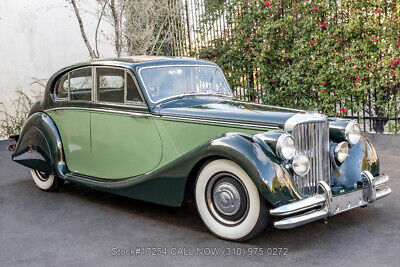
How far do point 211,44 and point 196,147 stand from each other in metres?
Result: 6.58

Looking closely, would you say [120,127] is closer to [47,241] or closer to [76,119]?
[76,119]

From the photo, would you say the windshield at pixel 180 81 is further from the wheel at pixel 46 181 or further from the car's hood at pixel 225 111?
the wheel at pixel 46 181

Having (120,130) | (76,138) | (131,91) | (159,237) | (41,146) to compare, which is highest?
(131,91)

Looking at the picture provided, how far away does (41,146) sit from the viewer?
5.28 metres

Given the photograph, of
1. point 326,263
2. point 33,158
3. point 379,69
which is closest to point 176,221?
point 326,263

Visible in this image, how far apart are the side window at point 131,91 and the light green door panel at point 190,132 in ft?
1.55

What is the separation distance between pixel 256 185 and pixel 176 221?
3.89ft

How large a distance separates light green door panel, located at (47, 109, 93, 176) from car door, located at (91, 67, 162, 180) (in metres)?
0.11

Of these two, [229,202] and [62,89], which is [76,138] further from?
[229,202]

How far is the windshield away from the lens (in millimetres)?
4461

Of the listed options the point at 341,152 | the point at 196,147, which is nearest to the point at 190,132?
the point at 196,147

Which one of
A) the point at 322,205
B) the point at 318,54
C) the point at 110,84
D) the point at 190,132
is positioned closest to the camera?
the point at 322,205

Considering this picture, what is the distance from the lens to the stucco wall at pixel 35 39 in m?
10.1

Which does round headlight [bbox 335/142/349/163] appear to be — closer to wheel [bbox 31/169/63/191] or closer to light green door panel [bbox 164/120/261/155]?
light green door panel [bbox 164/120/261/155]
